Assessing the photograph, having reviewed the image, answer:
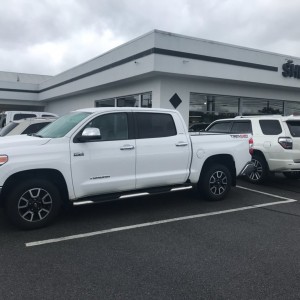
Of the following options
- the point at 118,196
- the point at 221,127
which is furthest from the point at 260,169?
the point at 118,196

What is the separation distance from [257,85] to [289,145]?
390 inches

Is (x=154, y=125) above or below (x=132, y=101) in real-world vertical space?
below

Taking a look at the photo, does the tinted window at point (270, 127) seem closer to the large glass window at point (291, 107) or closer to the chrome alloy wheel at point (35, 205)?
the chrome alloy wheel at point (35, 205)

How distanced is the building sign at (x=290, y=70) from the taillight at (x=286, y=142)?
10.1m

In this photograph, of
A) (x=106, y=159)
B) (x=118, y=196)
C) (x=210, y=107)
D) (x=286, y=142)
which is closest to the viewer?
(x=106, y=159)

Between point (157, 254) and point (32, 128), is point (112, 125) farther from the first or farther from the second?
point (32, 128)

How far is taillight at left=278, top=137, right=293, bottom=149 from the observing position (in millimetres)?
8719

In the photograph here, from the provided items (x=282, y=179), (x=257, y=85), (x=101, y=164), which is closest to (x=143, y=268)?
(x=101, y=164)

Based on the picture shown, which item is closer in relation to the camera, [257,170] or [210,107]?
[257,170]

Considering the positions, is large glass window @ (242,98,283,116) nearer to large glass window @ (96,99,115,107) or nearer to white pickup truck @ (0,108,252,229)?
large glass window @ (96,99,115,107)

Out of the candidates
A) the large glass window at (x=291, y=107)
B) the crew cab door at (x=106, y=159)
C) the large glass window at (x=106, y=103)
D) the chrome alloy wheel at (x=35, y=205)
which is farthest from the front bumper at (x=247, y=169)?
the large glass window at (x=291, y=107)

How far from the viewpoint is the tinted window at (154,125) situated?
251 inches

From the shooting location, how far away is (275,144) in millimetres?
8938

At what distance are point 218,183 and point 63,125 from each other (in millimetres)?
3433
